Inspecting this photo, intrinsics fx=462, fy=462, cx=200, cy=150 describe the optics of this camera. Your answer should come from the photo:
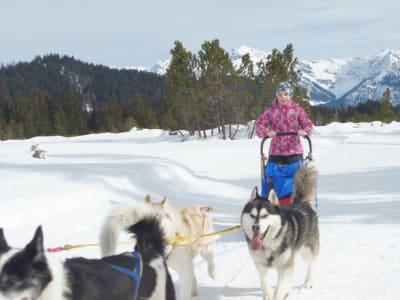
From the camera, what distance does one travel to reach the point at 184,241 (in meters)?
4.06

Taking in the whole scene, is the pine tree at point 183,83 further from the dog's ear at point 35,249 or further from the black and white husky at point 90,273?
the dog's ear at point 35,249

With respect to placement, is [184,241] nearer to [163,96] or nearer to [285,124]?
[285,124]

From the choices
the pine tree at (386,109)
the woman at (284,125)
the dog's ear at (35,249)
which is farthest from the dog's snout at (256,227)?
the pine tree at (386,109)

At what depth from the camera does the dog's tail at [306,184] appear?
468cm

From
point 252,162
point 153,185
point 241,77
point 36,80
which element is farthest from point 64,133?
point 36,80

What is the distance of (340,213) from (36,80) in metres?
121

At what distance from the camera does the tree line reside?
2944 cm

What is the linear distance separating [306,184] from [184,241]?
1458 mm

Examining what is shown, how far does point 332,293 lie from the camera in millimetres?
Answer: 4223

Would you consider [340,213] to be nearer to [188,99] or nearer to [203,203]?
[203,203]

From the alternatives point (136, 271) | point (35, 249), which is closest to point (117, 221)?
point (136, 271)

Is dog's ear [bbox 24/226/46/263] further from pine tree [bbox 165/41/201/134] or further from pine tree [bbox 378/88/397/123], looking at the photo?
A: pine tree [bbox 378/88/397/123]

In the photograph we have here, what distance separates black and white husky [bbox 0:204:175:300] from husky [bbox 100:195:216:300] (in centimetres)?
26

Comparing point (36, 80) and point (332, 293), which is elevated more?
point (36, 80)
